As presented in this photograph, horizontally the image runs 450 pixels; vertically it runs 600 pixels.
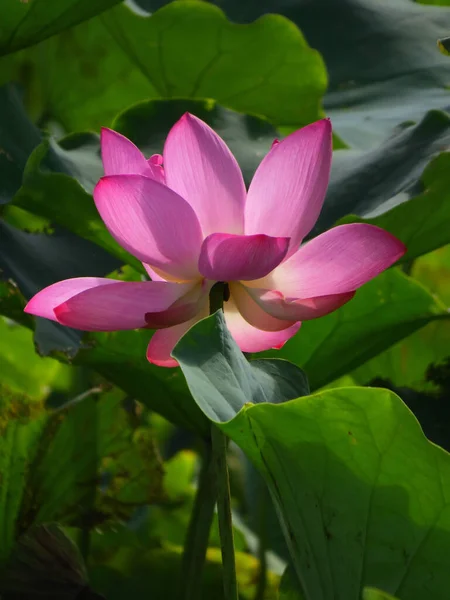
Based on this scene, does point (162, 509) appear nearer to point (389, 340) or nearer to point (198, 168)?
point (389, 340)

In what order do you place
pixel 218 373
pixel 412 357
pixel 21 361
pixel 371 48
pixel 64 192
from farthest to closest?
pixel 371 48
pixel 21 361
pixel 412 357
pixel 64 192
pixel 218 373

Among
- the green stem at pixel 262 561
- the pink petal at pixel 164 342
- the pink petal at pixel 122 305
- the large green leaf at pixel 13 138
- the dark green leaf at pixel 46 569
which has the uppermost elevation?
the pink petal at pixel 122 305

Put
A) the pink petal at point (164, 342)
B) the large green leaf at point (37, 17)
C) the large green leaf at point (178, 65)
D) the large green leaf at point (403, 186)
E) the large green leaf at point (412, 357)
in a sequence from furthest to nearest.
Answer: the large green leaf at point (178, 65), the large green leaf at point (412, 357), the large green leaf at point (37, 17), the large green leaf at point (403, 186), the pink petal at point (164, 342)

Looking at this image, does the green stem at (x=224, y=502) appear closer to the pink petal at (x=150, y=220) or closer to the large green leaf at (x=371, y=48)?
the pink petal at (x=150, y=220)

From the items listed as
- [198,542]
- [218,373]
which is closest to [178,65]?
[198,542]

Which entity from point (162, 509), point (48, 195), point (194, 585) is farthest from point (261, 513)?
point (48, 195)

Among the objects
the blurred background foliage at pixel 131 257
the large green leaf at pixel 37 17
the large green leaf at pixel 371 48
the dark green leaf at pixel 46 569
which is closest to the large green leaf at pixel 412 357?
the blurred background foliage at pixel 131 257

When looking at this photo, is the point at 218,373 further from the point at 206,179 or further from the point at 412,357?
the point at 412,357

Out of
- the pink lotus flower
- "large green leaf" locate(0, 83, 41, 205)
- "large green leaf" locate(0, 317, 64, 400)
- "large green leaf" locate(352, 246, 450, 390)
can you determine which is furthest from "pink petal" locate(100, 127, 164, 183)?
"large green leaf" locate(0, 317, 64, 400)
